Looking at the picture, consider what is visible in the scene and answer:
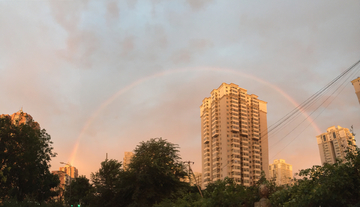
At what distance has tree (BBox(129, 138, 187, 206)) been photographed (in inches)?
1291

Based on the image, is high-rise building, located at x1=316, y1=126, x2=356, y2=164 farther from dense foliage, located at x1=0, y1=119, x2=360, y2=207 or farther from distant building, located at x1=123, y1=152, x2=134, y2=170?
dense foliage, located at x1=0, y1=119, x2=360, y2=207

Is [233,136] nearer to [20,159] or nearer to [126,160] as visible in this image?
[126,160]

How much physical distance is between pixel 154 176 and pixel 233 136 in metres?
109

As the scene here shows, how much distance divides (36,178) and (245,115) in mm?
117613

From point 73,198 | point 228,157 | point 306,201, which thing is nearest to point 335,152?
point 228,157

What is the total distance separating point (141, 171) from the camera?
3397 cm

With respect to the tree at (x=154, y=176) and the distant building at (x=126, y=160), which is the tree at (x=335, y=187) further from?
the distant building at (x=126, y=160)

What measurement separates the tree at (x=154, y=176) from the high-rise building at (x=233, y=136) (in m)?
97.0

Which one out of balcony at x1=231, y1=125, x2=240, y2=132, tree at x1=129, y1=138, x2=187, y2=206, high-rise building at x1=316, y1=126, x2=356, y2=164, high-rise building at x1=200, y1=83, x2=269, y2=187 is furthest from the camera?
high-rise building at x1=316, y1=126, x2=356, y2=164

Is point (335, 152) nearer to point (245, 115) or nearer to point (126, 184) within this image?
point (245, 115)

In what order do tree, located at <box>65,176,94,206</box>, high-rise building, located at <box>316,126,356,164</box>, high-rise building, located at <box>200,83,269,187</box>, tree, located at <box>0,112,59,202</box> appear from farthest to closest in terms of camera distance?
1. high-rise building, located at <box>316,126,356,164</box>
2. high-rise building, located at <box>200,83,269,187</box>
3. tree, located at <box>65,176,94,206</box>
4. tree, located at <box>0,112,59,202</box>

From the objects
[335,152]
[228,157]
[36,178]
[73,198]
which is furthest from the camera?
[335,152]

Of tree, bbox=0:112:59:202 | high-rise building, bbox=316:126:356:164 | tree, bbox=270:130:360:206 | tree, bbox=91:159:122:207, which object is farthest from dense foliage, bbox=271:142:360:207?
high-rise building, bbox=316:126:356:164

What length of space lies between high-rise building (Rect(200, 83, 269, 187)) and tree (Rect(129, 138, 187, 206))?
97.0 m
